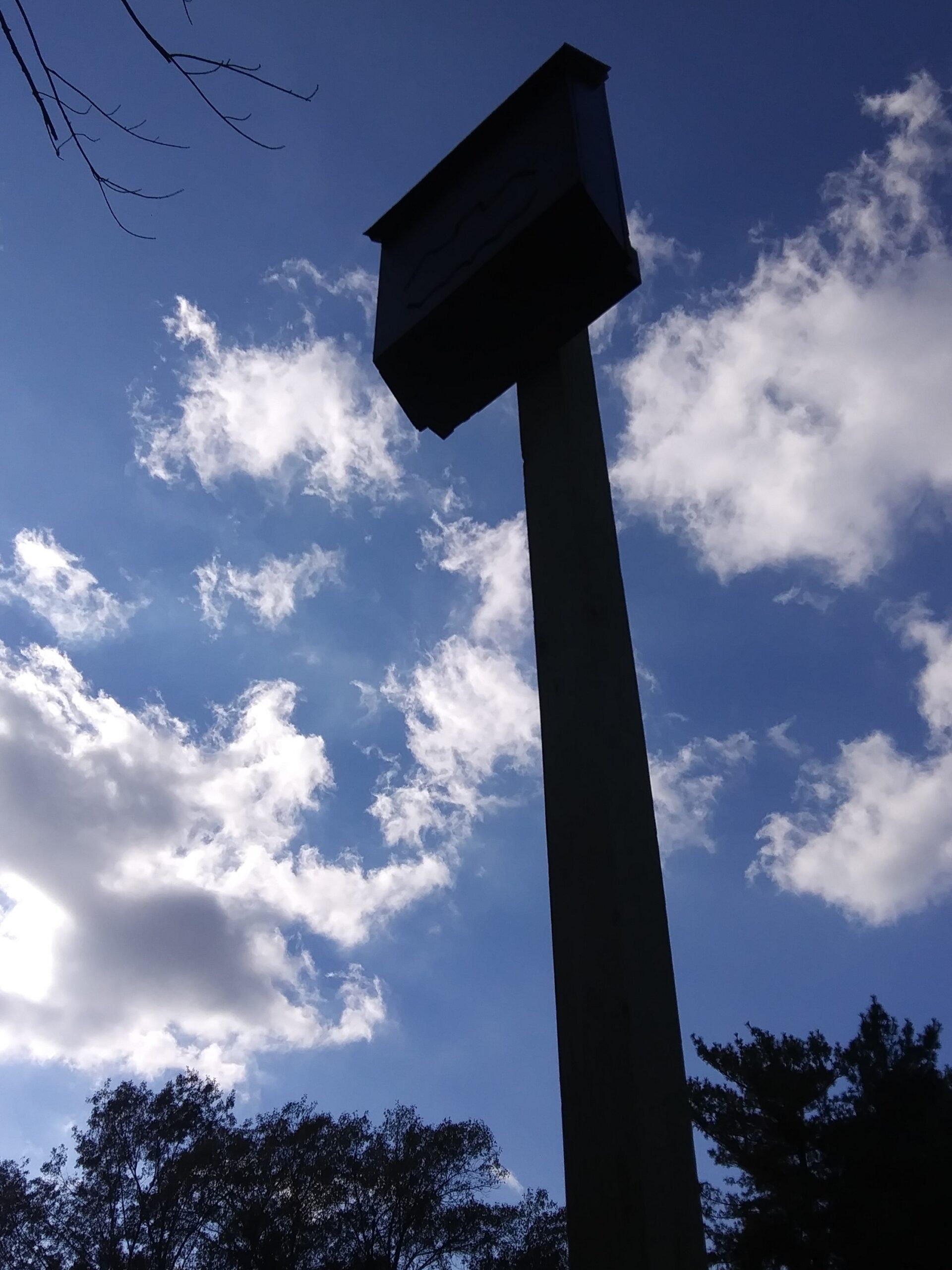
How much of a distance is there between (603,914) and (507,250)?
5.65 ft

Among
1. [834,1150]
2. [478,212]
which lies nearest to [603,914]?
[478,212]

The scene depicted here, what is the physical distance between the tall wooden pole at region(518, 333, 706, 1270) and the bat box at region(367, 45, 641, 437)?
605 millimetres

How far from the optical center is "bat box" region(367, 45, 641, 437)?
232 centimetres

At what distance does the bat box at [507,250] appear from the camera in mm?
2322

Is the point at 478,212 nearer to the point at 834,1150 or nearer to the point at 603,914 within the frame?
the point at 603,914

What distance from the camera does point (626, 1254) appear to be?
1142mm

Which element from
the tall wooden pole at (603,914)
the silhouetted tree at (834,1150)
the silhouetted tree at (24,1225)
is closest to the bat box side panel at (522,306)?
the tall wooden pole at (603,914)

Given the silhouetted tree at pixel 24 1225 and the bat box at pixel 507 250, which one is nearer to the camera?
the bat box at pixel 507 250

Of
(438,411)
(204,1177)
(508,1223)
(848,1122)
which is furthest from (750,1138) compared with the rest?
(438,411)

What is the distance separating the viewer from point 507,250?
230 centimetres

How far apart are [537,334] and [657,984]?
174 cm

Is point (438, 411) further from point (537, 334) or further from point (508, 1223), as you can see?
point (508, 1223)

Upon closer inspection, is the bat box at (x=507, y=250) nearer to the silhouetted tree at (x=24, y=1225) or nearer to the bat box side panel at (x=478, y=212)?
the bat box side panel at (x=478, y=212)

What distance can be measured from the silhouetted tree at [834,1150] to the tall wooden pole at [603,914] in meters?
14.1
